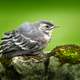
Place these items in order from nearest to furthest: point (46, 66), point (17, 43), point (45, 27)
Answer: point (46, 66), point (17, 43), point (45, 27)

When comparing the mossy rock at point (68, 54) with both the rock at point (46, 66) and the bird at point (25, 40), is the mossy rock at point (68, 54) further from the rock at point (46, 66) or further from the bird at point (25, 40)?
the bird at point (25, 40)

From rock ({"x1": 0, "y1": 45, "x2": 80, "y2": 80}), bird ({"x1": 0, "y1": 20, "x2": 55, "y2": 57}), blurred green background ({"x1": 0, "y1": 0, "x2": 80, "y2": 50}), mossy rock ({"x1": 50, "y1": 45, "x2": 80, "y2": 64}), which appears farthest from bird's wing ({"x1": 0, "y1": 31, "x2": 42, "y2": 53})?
blurred green background ({"x1": 0, "y1": 0, "x2": 80, "y2": 50})

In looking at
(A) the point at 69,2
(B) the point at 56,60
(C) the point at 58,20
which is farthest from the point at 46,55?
(A) the point at 69,2

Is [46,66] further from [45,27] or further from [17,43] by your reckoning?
[45,27]

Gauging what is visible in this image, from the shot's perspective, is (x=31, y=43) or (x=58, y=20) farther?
(x=58, y=20)

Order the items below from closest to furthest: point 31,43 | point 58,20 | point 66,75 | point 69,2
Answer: point 66,75 < point 31,43 < point 58,20 < point 69,2

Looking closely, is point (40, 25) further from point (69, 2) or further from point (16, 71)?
point (69, 2)

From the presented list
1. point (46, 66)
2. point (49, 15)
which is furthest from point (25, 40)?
point (49, 15)
